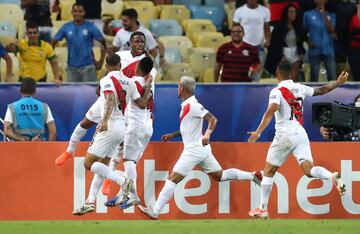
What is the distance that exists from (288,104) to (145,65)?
195 cm

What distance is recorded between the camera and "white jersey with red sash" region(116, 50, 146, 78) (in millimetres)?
19141

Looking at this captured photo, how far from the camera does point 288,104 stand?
18.0m

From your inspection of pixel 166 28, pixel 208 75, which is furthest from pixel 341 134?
pixel 166 28

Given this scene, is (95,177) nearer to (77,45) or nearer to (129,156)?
(129,156)

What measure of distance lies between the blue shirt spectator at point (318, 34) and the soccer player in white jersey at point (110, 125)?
5711mm

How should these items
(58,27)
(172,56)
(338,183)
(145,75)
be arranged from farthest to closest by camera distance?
(172,56) < (58,27) < (145,75) < (338,183)

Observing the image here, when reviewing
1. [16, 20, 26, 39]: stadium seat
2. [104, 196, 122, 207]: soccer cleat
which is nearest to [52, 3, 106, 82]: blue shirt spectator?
[16, 20, 26, 39]: stadium seat

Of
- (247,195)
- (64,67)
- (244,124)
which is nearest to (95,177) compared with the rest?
(247,195)

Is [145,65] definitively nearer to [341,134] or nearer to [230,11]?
[341,134]

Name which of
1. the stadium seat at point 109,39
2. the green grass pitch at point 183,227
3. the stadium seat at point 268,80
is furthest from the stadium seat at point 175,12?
the green grass pitch at point 183,227

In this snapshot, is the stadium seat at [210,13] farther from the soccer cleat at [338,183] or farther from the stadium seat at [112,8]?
the soccer cleat at [338,183]

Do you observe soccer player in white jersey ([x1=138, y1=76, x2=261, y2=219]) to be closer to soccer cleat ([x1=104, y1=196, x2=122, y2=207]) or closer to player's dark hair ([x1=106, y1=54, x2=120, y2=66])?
soccer cleat ([x1=104, y1=196, x2=122, y2=207])

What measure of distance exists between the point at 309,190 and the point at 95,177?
9.41 ft

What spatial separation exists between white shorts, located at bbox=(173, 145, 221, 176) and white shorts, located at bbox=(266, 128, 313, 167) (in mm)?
803
